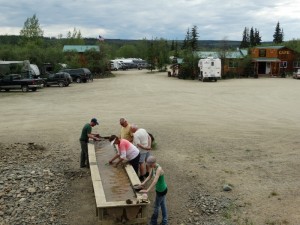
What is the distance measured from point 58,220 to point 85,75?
1622 inches

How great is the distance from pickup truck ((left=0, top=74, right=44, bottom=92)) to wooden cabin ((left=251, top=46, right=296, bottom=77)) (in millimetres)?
35743

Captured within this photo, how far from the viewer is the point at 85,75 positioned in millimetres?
50000

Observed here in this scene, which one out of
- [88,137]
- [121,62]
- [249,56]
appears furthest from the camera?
[121,62]

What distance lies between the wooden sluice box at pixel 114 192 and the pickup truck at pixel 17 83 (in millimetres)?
26144

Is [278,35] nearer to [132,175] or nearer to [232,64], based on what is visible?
[232,64]

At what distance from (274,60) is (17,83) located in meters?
39.3

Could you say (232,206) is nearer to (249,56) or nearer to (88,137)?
(88,137)

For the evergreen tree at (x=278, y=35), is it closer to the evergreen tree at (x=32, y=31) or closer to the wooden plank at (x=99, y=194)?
the evergreen tree at (x=32, y=31)

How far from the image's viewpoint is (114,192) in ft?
32.8

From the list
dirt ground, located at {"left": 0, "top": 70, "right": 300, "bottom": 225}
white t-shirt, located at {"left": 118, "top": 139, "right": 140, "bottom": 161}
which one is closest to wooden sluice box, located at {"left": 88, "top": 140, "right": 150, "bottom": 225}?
white t-shirt, located at {"left": 118, "top": 139, "right": 140, "bottom": 161}

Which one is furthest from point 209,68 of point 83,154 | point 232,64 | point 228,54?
point 83,154

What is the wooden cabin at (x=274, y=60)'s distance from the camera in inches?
2442

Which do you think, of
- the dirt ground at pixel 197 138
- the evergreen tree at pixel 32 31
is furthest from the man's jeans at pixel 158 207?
the evergreen tree at pixel 32 31

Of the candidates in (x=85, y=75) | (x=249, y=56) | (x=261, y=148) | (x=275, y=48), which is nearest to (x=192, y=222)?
(x=261, y=148)
